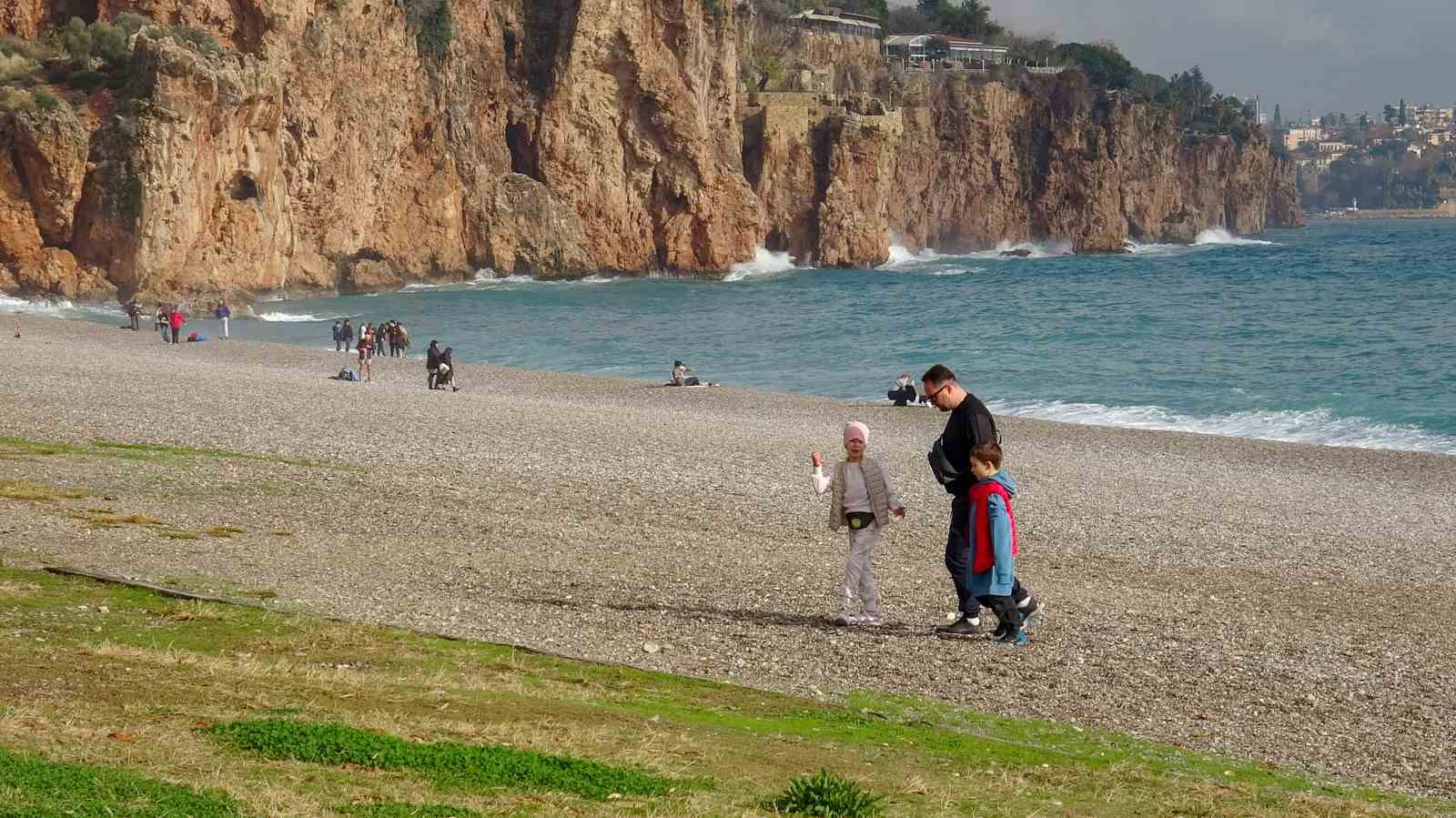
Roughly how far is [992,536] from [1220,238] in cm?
17297

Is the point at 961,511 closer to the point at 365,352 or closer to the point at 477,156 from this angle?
the point at 365,352

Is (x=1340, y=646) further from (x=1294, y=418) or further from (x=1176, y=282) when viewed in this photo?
(x=1176, y=282)

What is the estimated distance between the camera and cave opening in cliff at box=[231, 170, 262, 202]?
70.4 metres

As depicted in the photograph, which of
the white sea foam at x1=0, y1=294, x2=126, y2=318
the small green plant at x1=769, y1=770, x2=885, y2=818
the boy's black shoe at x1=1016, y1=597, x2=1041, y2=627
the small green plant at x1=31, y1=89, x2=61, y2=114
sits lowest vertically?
the boy's black shoe at x1=1016, y1=597, x2=1041, y2=627

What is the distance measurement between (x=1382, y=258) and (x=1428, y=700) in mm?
118946

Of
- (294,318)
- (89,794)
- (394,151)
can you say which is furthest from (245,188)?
(89,794)

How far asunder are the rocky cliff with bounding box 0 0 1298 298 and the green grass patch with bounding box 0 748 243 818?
2373 inches

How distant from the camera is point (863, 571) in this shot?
12742mm

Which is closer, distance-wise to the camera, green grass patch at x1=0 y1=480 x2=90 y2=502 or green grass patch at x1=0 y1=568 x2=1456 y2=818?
green grass patch at x1=0 y1=568 x2=1456 y2=818

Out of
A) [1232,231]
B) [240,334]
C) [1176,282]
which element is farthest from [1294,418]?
[1232,231]

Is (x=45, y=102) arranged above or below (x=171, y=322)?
above

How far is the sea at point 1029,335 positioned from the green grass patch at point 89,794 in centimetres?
3176

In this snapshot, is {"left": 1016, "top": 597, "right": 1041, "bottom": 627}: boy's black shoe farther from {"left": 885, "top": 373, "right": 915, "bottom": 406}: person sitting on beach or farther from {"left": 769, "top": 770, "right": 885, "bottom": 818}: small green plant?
{"left": 885, "top": 373, "right": 915, "bottom": 406}: person sitting on beach

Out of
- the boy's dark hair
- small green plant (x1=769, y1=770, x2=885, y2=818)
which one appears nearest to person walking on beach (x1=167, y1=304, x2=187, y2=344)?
the boy's dark hair
